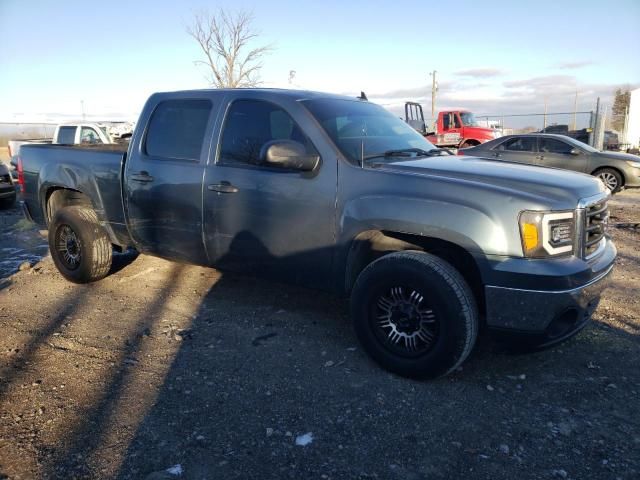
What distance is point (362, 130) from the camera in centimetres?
400

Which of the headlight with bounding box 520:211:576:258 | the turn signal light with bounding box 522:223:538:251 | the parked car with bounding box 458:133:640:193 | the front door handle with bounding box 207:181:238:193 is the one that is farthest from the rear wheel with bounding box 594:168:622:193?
the front door handle with bounding box 207:181:238:193

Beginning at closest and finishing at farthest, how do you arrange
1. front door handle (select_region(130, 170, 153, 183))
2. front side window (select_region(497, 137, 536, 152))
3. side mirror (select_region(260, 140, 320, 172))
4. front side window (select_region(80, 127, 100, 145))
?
1. side mirror (select_region(260, 140, 320, 172))
2. front door handle (select_region(130, 170, 153, 183))
3. front side window (select_region(497, 137, 536, 152))
4. front side window (select_region(80, 127, 100, 145))

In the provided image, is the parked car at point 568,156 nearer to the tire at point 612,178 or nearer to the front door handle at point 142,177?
the tire at point 612,178

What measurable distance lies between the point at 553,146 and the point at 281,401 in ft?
40.9

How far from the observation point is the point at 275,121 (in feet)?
12.9

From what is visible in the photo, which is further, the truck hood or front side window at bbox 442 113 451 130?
front side window at bbox 442 113 451 130

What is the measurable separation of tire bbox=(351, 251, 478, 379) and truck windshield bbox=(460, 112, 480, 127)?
20.2m

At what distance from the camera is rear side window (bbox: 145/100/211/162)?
4.27 metres

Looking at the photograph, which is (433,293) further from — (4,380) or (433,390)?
(4,380)

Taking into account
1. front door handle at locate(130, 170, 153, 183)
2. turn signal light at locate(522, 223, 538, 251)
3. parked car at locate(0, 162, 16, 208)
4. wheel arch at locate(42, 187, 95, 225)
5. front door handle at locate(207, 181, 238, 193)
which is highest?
front door handle at locate(130, 170, 153, 183)

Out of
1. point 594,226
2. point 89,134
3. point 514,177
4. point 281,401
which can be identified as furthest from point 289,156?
point 89,134

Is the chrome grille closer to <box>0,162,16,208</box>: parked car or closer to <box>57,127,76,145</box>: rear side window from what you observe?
<box>0,162,16,208</box>: parked car

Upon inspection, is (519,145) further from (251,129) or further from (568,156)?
(251,129)

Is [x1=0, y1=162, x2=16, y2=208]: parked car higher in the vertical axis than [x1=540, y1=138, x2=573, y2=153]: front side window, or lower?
lower
